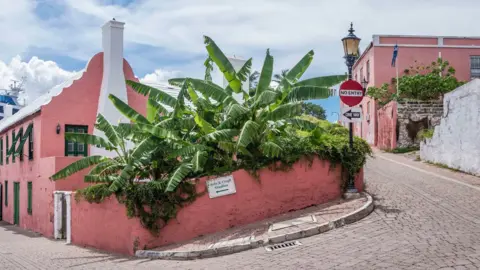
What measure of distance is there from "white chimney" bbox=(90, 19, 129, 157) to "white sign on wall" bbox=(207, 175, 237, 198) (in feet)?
26.7

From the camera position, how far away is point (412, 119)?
28.7 metres

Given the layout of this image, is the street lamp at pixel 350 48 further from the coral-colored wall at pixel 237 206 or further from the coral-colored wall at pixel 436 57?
the coral-colored wall at pixel 436 57

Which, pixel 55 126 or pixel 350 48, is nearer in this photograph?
pixel 350 48

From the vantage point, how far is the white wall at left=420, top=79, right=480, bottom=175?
17031mm

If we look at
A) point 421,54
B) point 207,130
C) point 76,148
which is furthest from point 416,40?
point 207,130

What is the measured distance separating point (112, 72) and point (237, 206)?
9.48 metres

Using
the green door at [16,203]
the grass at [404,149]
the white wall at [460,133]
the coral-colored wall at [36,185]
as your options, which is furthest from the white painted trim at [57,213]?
the grass at [404,149]

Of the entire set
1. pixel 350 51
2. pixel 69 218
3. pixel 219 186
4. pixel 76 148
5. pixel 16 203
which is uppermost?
pixel 350 51

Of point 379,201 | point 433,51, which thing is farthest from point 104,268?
point 433,51

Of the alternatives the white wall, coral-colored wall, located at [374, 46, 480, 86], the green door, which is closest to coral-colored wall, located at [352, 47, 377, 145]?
coral-colored wall, located at [374, 46, 480, 86]

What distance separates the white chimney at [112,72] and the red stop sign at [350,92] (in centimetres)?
939

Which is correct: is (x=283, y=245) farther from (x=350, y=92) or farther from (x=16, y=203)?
(x=16, y=203)

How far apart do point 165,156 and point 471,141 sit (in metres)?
10.8

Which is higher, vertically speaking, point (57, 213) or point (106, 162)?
point (106, 162)
